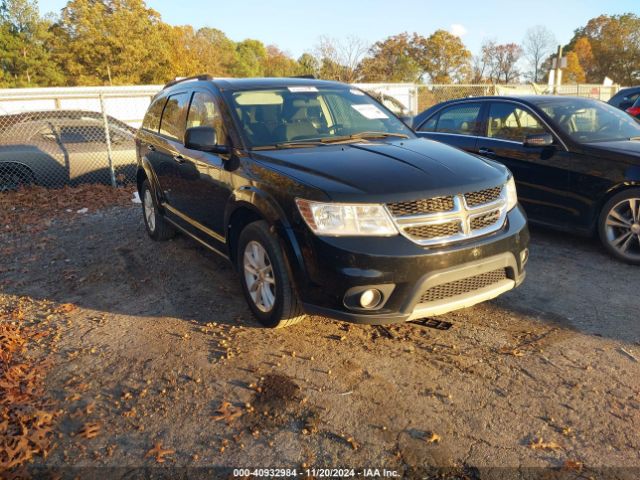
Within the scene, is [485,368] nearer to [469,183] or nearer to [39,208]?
[469,183]

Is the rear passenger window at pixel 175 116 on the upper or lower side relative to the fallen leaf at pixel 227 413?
upper

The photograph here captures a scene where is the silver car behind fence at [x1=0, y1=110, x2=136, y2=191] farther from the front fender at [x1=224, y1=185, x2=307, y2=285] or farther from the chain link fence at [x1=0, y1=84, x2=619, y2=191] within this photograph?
the front fender at [x1=224, y1=185, x2=307, y2=285]

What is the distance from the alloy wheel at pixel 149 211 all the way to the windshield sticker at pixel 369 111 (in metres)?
2.77

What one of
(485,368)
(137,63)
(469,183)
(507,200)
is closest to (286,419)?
(485,368)

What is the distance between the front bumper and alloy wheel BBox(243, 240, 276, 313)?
413 millimetres

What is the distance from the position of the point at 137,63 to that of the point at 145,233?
32.0 m

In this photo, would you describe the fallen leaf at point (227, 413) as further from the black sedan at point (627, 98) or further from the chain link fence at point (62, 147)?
the black sedan at point (627, 98)

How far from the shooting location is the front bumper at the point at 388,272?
3070mm

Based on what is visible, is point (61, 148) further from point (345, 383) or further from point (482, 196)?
point (482, 196)

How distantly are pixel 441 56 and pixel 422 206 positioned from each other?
59.0 metres

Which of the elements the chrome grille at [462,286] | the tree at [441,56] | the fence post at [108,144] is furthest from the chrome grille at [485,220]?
the tree at [441,56]

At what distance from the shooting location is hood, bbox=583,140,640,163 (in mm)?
4969

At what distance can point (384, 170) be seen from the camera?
11.1ft

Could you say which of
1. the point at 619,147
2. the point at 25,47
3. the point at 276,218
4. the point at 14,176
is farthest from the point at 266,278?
the point at 25,47
